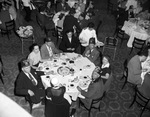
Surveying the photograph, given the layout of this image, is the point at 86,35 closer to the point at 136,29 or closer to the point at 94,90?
the point at 136,29

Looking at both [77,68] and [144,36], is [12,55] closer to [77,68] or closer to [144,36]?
[77,68]

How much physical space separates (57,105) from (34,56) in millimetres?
2066

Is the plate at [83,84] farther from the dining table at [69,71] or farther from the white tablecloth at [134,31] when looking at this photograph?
the white tablecloth at [134,31]

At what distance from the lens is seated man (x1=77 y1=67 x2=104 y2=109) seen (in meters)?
3.88

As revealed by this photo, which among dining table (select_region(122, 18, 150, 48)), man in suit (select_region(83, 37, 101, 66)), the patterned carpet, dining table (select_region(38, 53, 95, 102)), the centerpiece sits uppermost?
dining table (select_region(122, 18, 150, 48))

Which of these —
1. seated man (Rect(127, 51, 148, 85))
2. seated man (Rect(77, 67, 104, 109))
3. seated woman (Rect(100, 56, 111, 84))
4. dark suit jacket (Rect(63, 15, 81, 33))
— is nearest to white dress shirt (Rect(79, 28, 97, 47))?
dark suit jacket (Rect(63, 15, 81, 33))

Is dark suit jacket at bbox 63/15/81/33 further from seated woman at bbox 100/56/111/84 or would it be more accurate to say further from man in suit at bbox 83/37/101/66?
seated woman at bbox 100/56/111/84

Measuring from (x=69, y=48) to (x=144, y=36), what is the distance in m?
2.87

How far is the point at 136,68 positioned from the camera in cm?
486

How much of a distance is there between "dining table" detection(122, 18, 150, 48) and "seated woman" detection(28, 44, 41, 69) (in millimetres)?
3723

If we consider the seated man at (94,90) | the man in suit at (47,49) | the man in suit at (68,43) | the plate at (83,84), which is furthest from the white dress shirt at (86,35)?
the seated man at (94,90)

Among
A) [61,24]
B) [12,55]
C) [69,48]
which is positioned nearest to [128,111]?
[69,48]

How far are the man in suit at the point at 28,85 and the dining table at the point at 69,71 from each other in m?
0.20

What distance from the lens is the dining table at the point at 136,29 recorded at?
22.4 ft
